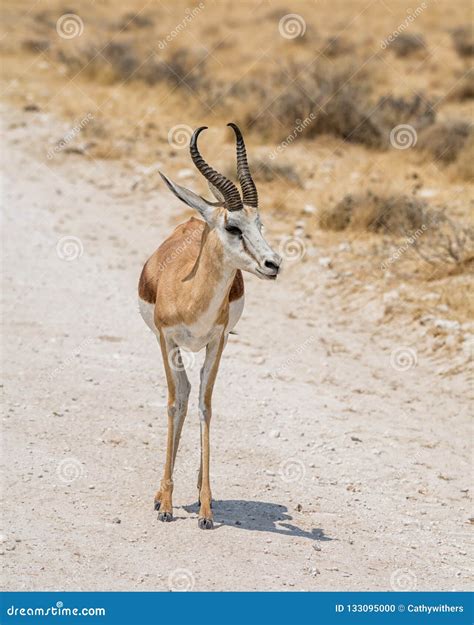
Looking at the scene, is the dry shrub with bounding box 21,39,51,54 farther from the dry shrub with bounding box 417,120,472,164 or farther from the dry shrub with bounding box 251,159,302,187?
the dry shrub with bounding box 417,120,472,164

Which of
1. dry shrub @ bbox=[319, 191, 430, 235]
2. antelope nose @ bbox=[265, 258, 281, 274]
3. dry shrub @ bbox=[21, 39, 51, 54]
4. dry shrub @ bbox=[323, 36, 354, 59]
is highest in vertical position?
dry shrub @ bbox=[323, 36, 354, 59]

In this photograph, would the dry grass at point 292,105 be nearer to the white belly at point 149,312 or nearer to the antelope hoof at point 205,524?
the white belly at point 149,312

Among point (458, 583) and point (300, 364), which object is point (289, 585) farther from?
point (300, 364)

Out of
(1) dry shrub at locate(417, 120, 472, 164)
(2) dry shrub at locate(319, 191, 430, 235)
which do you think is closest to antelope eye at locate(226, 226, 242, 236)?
(2) dry shrub at locate(319, 191, 430, 235)

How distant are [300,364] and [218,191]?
4499 mm

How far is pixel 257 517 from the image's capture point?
831cm

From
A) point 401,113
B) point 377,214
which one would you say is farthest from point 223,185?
point 401,113

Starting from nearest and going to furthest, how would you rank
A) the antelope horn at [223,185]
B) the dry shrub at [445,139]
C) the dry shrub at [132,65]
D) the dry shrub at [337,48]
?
the antelope horn at [223,185], the dry shrub at [445,139], the dry shrub at [132,65], the dry shrub at [337,48]

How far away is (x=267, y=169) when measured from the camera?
17406 mm

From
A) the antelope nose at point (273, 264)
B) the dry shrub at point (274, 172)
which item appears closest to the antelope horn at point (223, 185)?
the antelope nose at point (273, 264)

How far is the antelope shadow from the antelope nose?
2.11 metres

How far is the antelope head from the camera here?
7273 millimetres

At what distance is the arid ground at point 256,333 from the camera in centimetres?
780

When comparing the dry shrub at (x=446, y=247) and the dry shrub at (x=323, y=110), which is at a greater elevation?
the dry shrub at (x=323, y=110)
